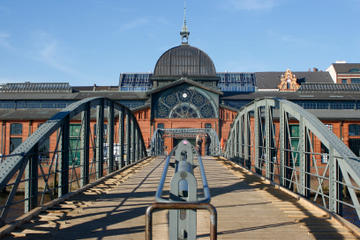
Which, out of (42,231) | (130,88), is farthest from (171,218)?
(130,88)

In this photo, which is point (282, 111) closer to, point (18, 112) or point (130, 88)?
point (18, 112)

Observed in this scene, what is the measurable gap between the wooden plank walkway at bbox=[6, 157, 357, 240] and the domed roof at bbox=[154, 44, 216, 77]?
121 ft

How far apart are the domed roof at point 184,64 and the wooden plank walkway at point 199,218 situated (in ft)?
121

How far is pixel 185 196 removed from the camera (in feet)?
13.2

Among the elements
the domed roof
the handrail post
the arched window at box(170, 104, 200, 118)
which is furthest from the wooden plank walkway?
the domed roof

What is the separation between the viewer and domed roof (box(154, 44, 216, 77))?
46.0m

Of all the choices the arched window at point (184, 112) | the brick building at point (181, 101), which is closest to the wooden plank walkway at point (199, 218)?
the brick building at point (181, 101)

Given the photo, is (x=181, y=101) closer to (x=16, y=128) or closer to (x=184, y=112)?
(x=184, y=112)

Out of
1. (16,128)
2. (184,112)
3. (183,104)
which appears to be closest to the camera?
(16,128)

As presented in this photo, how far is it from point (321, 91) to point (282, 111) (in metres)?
40.7

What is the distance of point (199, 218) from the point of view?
6.50m

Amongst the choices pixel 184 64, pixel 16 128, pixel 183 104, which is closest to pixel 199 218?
pixel 183 104

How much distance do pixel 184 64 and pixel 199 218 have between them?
134 ft

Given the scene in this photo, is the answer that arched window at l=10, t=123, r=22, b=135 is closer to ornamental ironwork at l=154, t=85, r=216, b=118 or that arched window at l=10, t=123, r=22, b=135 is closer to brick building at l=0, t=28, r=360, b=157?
brick building at l=0, t=28, r=360, b=157
